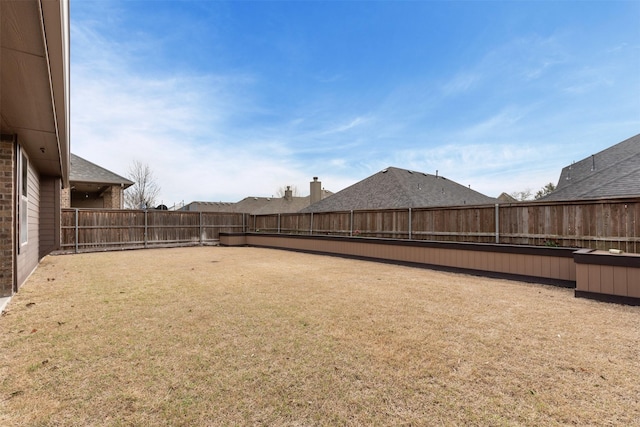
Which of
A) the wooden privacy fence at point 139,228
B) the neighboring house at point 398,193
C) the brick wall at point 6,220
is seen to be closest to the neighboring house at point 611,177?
the neighboring house at point 398,193

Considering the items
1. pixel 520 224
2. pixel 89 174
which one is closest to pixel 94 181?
pixel 89 174

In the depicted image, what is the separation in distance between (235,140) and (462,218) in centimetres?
1432

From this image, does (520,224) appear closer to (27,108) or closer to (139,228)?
(27,108)

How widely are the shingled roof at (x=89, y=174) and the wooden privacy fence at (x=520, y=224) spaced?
13.1 m

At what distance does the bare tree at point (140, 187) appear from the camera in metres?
31.0

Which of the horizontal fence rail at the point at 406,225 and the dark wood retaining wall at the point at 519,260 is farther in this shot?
the horizontal fence rail at the point at 406,225

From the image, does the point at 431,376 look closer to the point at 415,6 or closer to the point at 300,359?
the point at 300,359

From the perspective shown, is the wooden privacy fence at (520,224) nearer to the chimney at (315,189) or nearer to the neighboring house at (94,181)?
the chimney at (315,189)

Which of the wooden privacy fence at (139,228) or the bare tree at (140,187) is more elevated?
the bare tree at (140,187)

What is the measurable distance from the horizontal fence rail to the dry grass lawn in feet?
5.73

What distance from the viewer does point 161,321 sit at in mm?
3441

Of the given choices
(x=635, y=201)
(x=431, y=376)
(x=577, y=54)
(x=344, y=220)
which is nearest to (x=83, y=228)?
(x=344, y=220)

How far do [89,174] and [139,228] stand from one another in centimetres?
456

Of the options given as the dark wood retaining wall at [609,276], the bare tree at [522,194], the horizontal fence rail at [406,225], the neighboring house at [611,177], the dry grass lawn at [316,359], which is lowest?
the dry grass lawn at [316,359]
